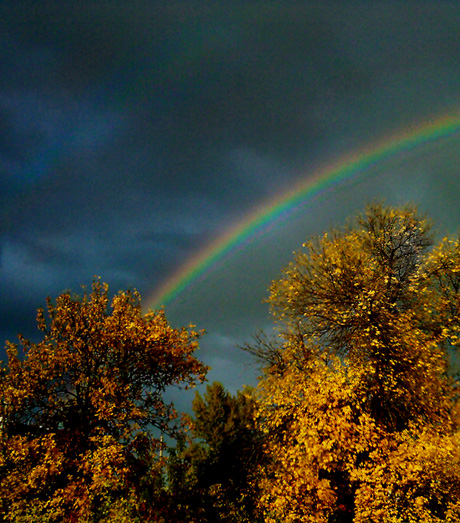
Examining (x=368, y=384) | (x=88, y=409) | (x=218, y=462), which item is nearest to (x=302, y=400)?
(x=368, y=384)

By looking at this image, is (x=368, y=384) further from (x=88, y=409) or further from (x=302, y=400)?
(x=88, y=409)

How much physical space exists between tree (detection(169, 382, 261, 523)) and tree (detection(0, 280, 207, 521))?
4340 millimetres

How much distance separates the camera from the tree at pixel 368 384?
16297mm

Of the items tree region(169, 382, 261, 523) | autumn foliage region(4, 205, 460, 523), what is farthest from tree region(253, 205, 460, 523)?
tree region(169, 382, 261, 523)

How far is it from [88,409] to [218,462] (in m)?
21.4

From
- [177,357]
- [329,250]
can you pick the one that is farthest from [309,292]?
[177,357]

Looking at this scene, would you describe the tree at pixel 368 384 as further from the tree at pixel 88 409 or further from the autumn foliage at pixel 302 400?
the tree at pixel 88 409

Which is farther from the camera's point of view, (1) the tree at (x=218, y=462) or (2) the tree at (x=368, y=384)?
(1) the tree at (x=218, y=462)

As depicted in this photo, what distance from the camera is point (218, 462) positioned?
37.8 metres

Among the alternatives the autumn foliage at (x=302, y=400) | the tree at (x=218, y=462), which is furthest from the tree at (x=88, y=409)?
the tree at (x=218, y=462)

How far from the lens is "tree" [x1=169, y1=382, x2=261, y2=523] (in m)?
24.3

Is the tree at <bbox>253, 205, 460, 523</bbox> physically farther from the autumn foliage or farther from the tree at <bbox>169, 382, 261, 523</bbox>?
the tree at <bbox>169, 382, 261, 523</bbox>

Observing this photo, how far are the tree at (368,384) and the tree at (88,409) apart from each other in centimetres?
544

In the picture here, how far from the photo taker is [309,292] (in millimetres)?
21641
